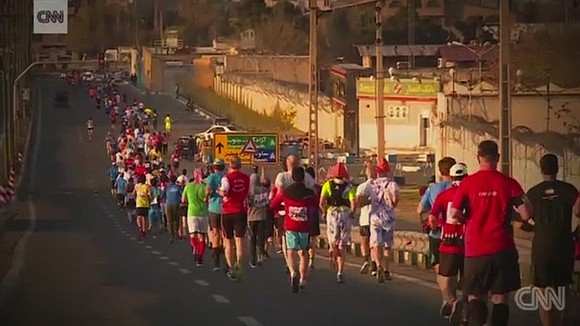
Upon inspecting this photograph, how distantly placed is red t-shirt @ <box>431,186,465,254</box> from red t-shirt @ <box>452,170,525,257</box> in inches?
52.9

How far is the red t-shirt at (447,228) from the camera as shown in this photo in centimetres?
1430

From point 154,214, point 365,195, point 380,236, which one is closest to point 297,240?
point 365,195

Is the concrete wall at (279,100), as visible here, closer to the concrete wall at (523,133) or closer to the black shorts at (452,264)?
the concrete wall at (523,133)

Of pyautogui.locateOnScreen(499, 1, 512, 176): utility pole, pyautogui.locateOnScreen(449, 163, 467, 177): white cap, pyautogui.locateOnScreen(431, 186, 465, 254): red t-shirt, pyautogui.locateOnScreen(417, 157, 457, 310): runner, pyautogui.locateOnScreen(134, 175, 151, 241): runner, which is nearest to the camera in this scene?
pyautogui.locateOnScreen(431, 186, 465, 254): red t-shirt

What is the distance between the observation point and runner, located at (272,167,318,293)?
63.5 feet

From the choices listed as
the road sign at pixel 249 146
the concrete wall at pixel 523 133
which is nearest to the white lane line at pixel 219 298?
the concrete wall at pixel 523 133

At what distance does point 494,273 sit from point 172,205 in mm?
21968

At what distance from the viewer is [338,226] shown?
21.1 metres

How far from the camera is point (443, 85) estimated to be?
228ft

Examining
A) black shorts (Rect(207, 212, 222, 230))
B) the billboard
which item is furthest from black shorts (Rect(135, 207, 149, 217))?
the billboard

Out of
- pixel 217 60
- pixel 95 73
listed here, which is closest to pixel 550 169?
pixel 217 60

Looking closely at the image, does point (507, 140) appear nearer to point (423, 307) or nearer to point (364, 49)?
point (423, 307)

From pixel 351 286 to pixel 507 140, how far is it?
16.1ft

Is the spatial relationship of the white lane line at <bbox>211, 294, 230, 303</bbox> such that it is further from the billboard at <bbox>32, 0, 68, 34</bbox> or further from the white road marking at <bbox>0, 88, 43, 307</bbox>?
the billboard at <bbox>32, 0, 68, 34</bbox>
